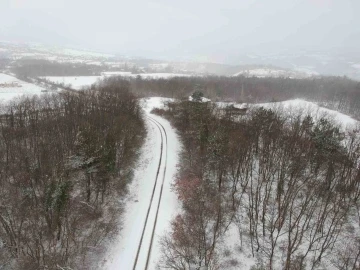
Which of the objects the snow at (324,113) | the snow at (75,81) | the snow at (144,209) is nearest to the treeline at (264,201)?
the snow at (144,209)

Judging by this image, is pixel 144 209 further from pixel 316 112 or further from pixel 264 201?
pixel 316 112

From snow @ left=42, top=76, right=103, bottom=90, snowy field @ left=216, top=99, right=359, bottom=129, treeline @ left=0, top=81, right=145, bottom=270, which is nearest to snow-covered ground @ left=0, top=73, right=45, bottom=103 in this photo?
snow @ left=42, top=76, right=103, bottom=90

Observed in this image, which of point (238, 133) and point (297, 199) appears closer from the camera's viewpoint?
point (297, 199)

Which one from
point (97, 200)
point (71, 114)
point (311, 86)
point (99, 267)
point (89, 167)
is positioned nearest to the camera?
point (99, 267)

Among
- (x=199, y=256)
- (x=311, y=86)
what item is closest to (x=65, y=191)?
(x=199, y=256)

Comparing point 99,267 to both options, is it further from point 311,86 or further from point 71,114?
point 311,86

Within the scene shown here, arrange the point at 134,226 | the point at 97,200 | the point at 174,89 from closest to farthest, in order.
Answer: the point at 134,226 → the point at 97,200 → the point at 174,89

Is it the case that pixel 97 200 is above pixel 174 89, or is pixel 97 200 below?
below
